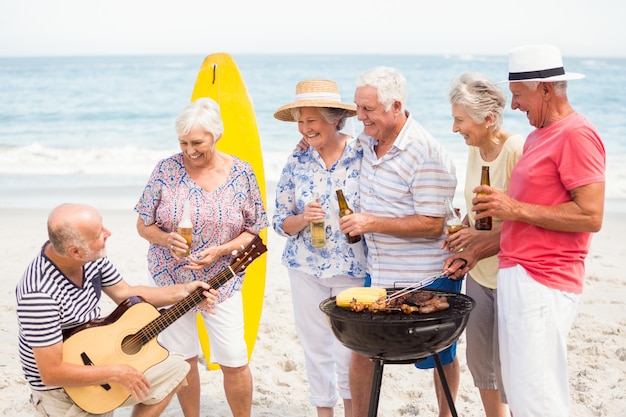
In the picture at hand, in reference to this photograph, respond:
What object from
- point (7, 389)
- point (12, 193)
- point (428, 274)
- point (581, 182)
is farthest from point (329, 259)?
point (12, 193)

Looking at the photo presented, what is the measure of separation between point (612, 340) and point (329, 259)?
300cm

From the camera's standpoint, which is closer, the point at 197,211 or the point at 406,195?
the point at 406,195

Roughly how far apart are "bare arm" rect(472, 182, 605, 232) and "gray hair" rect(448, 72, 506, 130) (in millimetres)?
538

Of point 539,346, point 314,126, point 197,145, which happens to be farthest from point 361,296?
point 197,145

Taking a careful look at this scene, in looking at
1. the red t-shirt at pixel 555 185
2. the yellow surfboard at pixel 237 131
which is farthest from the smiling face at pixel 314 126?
the yellow surfboard at pixel 237 131

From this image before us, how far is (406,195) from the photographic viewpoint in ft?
13.3

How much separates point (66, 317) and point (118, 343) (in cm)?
29

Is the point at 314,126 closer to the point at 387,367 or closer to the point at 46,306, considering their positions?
the point at 46,306

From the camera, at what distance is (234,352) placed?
441 cm

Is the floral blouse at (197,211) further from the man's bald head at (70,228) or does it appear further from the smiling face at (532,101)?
the smiling face at (532,101)

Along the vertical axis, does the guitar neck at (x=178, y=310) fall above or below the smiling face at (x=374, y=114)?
below

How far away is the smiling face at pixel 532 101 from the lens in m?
3.48

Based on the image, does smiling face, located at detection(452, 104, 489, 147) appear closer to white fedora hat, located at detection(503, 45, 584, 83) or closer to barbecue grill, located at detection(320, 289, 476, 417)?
white fedora hat, located at detection(503, 45, 584, 83)

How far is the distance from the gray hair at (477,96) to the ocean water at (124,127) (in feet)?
25.0
